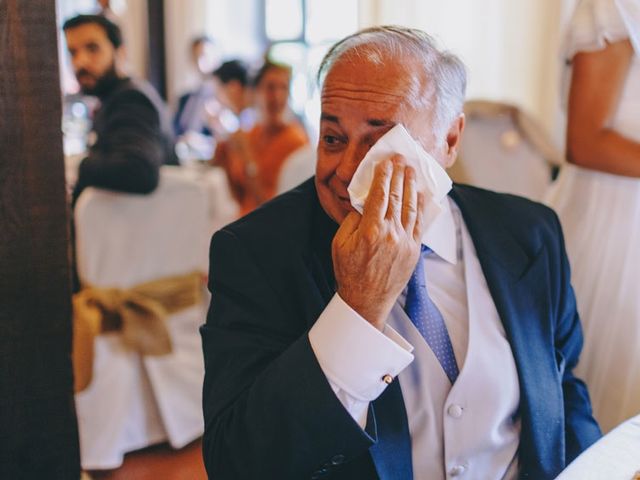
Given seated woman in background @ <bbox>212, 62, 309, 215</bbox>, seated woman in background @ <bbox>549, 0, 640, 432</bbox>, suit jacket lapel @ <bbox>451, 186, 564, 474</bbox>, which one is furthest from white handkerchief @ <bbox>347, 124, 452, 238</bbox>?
seated woman in background @ <bbox>212, 62, 309, 215</bbox>

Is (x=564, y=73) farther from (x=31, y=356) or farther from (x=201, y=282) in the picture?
(x=201, y=282)

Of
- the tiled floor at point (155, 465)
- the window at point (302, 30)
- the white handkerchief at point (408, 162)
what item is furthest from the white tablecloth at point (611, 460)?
the window at point (302, 30)

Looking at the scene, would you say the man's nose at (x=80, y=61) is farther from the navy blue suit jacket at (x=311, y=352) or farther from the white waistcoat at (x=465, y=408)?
the white waistcoat at (x=465, y=408)

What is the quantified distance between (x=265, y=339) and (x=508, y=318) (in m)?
0.43

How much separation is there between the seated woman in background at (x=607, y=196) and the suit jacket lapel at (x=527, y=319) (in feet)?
1.48

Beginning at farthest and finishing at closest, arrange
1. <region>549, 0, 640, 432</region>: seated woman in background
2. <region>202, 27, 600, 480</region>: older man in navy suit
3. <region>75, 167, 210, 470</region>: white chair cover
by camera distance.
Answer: <region>75, 167, 210, 470</region>: white chair cover → <region>549, 0, 640, 432</region>: seated woman in background → <region>202, 27, 600, 480</region>: older man in navy suit

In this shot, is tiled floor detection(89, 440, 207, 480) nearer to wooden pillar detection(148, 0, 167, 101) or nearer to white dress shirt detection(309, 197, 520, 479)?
white dress shirt detection(309, 197, 520, 479)

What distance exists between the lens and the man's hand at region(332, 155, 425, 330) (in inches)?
39.9

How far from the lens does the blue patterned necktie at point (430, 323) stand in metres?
1.20

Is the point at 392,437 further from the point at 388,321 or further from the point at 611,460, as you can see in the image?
the point at 611,460

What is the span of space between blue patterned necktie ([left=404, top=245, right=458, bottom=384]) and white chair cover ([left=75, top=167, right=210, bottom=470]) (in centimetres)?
159

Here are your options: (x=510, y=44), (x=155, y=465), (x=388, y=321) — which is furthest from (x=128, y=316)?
(x=510, y=44)

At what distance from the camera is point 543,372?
4.09 feet

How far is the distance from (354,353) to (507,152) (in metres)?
2.25
